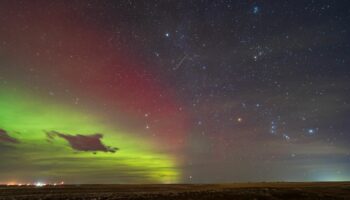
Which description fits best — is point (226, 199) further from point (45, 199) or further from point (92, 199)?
point (45, 199)

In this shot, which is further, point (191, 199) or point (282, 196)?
point (282, 196)

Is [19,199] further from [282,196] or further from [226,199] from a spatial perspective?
[282,196]

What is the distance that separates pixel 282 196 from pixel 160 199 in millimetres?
20284

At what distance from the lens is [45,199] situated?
5153cm

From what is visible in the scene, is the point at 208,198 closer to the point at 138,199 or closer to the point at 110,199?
the point at 138,199

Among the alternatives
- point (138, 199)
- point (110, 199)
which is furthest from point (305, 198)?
point (110, 199)

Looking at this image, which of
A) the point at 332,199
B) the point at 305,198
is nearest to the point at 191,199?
the point at 305,198

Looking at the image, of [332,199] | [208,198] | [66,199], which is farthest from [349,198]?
[66,199]

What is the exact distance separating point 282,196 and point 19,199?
4192 cm

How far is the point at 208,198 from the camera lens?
171 feet

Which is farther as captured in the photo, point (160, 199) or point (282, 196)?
point (282, 196)

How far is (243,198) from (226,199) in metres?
2.61

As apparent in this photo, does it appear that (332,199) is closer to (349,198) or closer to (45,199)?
(349,198)

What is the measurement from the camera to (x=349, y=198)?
51.9 metres
